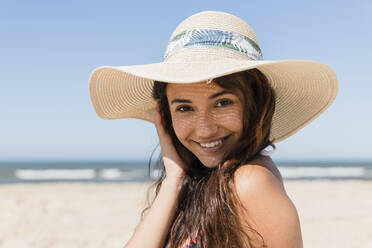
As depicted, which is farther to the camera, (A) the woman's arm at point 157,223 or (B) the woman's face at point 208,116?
(A) the woman's arm at point 157,223

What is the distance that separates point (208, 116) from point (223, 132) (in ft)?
0.34

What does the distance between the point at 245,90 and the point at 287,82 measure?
1.15ft

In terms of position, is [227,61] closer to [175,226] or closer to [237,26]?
[237,26]

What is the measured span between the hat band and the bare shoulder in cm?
63

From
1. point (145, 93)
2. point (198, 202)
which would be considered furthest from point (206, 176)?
point (145, 93)

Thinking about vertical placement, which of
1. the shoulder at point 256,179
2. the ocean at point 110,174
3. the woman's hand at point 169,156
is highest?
the shoulder at point 256,179

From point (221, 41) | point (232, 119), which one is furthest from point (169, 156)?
point (221, 41)

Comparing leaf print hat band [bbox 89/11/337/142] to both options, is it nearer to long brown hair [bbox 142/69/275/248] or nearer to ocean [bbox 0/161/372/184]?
long brown hair [bbox 142/69/275/248]

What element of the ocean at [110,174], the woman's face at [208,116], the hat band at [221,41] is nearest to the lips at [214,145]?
the woman's face at [208,116]

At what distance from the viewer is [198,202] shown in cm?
176

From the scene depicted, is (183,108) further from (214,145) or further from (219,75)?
(219,75)

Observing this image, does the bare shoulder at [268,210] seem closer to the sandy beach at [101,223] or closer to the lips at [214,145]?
the lips at [214,145]

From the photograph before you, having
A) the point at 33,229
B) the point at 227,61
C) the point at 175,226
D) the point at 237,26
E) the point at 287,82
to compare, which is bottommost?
the point at 33,229

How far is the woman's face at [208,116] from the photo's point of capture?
172 centimetres
